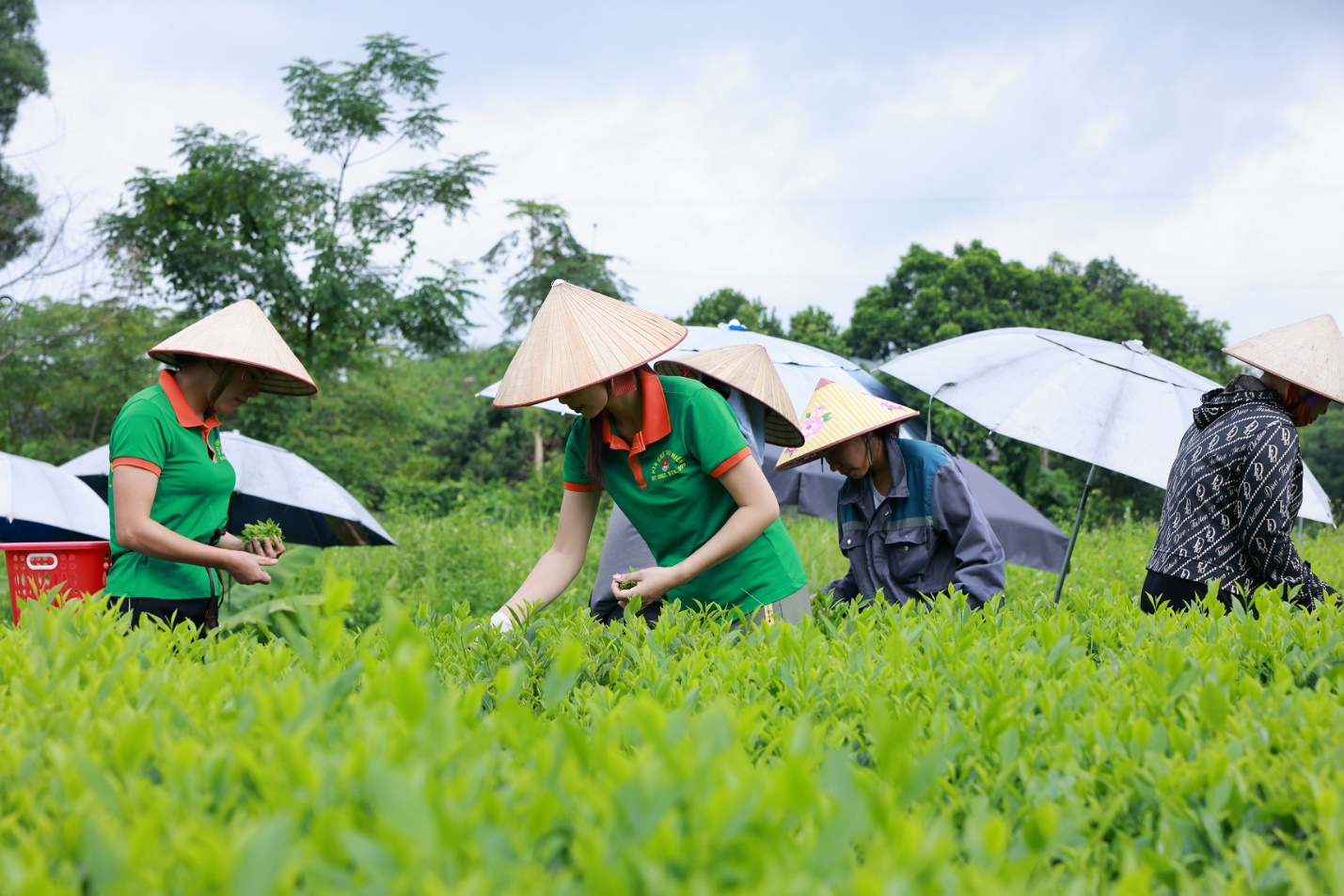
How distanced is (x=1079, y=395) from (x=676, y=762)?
4.45 m

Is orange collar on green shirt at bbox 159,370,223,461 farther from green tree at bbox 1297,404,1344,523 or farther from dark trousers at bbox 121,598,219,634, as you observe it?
green tree at bbox 1297,404,1344,523

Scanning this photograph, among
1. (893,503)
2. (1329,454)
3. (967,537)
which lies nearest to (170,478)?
(893,503)

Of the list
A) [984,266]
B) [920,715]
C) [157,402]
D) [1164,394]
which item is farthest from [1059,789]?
[984,266]

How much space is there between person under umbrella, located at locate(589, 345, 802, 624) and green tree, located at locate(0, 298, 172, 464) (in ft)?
40.4

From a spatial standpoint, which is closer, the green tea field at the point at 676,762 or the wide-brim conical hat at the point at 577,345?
the green tea field at the point at 676,762

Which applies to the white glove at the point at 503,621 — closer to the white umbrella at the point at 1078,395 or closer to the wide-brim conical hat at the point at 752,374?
the wide-brim conical hat at the point at 752,374

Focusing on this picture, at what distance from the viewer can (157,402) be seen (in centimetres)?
293

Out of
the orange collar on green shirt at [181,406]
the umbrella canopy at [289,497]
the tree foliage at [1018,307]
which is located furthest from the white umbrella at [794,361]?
the tree foliage at [1018,307]

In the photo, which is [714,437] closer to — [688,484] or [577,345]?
[688,484]

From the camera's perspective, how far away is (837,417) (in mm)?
3527

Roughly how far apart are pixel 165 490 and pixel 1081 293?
25.9 metres

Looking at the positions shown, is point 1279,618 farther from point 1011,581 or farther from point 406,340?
point 406,340

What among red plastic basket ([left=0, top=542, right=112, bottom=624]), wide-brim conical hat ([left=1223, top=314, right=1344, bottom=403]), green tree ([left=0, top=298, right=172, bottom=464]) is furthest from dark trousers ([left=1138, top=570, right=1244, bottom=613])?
green tree ([left=0, top=298, right=172, bottom=464])

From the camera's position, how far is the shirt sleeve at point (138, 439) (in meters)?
2.85
